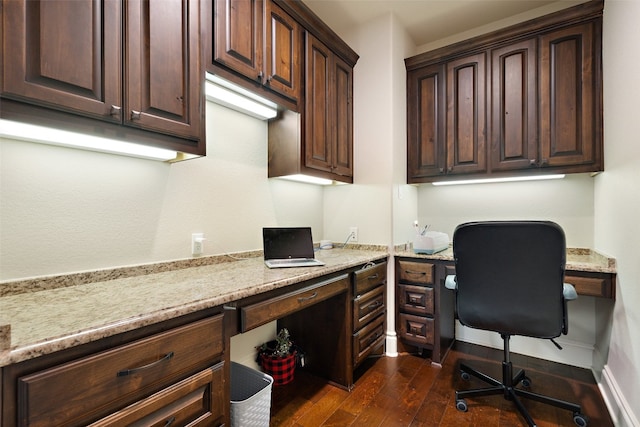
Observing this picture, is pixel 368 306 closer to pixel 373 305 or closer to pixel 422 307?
pixel 373 305

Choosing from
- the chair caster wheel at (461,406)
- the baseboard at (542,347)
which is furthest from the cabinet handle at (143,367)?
the baseboard at (542,347)

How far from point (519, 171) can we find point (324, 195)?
1.62 metres

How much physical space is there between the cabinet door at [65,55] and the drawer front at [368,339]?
1.86 m

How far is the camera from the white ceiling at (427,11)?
2426 mm

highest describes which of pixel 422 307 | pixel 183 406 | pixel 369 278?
pixel 369 278

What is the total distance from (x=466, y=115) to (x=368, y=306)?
1794mm

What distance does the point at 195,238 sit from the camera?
68.4 inches

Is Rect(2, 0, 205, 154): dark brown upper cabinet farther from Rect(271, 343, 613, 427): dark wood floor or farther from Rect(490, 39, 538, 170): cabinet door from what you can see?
Rect(490, 39, 538, 170): cabinet door

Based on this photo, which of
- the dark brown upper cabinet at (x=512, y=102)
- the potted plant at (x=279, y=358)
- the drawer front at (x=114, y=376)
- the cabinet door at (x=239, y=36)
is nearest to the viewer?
the drawer front at (x=114, y=376)

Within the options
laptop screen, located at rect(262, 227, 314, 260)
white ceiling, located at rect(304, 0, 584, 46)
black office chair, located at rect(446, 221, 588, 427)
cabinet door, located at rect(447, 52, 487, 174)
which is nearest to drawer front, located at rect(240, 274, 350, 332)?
laptop screen, located at rect(262, 227, 314, 260)

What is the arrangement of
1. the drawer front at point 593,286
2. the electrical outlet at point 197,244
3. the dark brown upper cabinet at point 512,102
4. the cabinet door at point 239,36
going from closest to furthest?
the cabinet door at point 239,36
the electrical outlet at point 197,244
the drawer front at point 593,286
the dark brown upper cabinet at point 512,102

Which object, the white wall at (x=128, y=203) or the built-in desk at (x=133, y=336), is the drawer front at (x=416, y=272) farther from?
the white wall at (x=128, y=203)

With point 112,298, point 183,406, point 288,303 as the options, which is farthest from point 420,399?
point 112,298

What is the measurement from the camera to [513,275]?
1.63 metres
